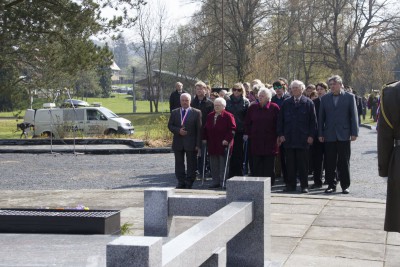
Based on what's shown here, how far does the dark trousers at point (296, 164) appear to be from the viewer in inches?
481

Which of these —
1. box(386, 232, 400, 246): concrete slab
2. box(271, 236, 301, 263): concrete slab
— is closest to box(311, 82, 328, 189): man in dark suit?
box(386, 232, 400, 246): concrete slab

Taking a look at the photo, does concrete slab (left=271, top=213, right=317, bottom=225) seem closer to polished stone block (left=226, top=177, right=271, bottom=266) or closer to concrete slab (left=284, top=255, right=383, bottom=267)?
concrete slab (left=284, top=255, right=383, bottom=267)

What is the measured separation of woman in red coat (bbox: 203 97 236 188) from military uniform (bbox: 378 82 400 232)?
22.1 ft

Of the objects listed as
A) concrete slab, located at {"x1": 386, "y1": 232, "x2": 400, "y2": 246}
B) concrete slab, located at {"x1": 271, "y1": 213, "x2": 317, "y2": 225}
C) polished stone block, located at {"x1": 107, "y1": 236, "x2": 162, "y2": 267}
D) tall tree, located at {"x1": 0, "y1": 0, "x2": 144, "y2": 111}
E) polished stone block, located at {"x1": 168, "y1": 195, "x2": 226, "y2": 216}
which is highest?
tall tree, located at {"x1": 0, "y1": 0, "x2": 144, "y2": 111}

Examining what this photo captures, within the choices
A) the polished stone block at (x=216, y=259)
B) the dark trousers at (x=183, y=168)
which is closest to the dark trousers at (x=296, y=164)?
the dark trousers at (x=183, y=168)

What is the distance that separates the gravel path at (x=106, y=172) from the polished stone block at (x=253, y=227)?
5.77 meters

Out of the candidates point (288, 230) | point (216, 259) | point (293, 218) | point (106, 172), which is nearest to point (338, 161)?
point (293, 218)

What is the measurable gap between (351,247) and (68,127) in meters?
21.0

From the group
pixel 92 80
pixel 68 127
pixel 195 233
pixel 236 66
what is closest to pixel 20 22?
pixel 68 127

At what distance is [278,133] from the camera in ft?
40.4

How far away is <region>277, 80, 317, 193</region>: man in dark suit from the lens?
12172 mm

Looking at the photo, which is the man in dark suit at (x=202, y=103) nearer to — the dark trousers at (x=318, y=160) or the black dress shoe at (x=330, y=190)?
the dark trousers at (x=318, y=160)

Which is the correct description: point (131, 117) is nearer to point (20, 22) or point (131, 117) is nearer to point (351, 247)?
point (20, 22)

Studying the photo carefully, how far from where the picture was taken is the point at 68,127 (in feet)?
90.5
